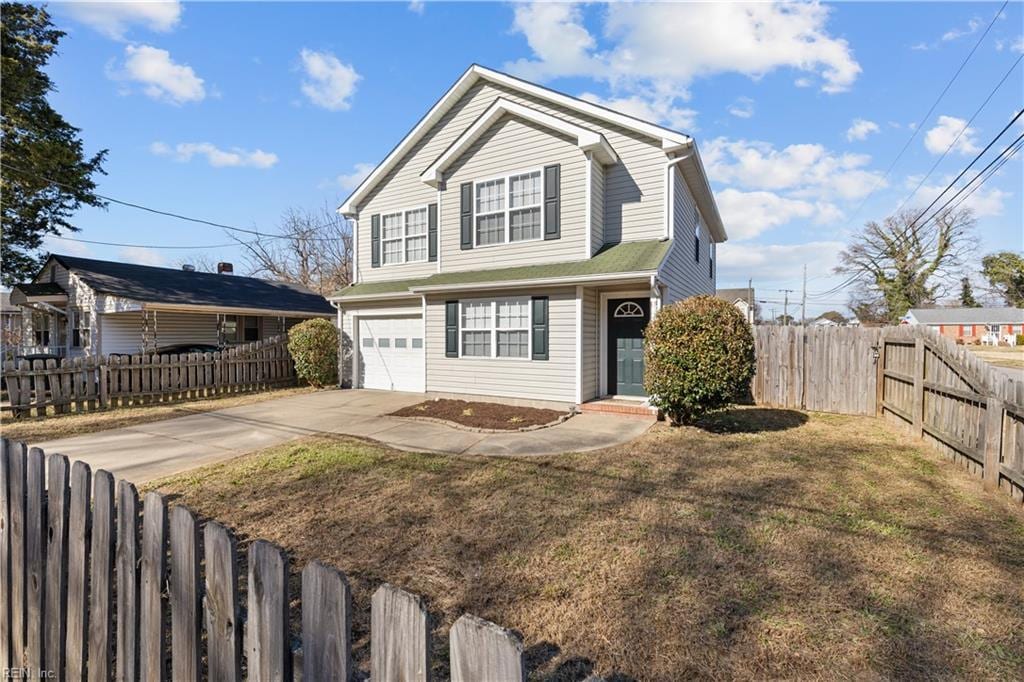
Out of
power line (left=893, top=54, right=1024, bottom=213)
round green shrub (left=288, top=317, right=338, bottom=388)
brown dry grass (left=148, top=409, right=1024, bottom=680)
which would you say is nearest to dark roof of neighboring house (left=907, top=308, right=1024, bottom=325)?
power line (left=893, top=54, right=1024, bottom=213)

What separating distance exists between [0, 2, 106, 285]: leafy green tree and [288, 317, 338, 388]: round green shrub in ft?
34.7

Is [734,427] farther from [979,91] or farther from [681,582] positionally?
[979,91]

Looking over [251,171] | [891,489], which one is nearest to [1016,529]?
[891,489]

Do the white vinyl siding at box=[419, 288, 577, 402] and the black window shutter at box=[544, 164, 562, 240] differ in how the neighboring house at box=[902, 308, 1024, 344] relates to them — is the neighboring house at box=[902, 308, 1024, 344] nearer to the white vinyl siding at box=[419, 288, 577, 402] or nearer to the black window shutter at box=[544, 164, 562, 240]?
the black window shutter at box=[544, 164, 562, 240]

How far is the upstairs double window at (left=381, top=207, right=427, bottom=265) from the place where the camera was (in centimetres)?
1309

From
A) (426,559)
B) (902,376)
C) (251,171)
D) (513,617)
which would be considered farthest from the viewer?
(251,171)

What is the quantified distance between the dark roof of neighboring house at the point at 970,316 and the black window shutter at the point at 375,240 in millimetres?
62492

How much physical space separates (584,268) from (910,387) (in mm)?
6148

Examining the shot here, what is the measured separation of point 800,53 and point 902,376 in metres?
8.30

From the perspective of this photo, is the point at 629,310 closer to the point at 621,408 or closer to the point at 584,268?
the point at 584,268

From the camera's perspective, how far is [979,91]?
13594 mm

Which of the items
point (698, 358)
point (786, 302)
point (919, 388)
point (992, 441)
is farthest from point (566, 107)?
point (786, 302)

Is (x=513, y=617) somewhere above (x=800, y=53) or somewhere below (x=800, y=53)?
below

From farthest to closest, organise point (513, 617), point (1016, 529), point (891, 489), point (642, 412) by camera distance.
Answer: point (642, 412), point (891, 489), point (1016, 529), point (513, 617)
